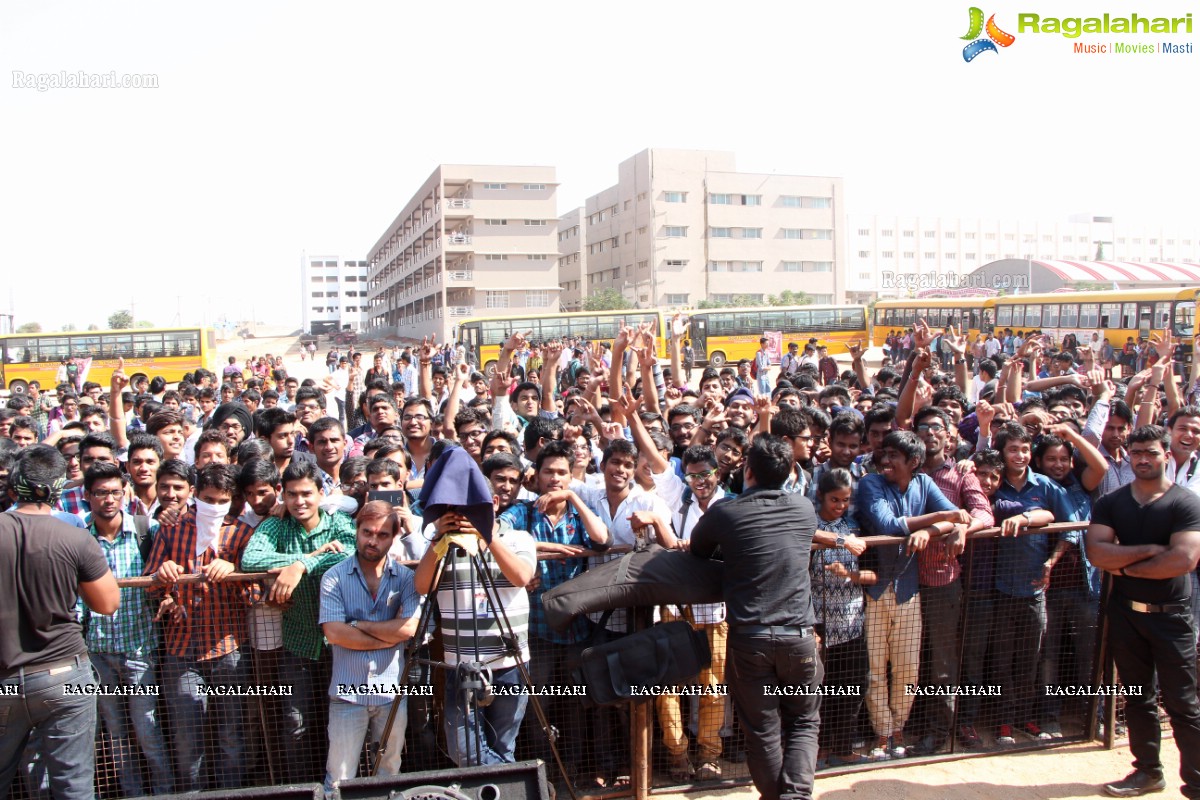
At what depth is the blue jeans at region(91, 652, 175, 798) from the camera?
360 centimetres

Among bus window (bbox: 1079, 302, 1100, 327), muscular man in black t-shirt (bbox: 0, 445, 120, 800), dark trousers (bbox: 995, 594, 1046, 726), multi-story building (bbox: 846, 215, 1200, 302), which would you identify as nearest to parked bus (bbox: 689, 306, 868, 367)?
bus window (bbox: 1079, 302, 1100, 327)

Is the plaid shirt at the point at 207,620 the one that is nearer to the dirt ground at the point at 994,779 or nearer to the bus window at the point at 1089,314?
the dirt ground at the point at 994,779

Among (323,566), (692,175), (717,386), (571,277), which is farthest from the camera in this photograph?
(571,277)

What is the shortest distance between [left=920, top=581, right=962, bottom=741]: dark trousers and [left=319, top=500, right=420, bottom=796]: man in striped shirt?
256 cm

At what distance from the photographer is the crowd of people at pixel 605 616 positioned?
3299 millimetres

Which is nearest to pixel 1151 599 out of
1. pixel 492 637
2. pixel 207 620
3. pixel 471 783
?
pixel 492 637

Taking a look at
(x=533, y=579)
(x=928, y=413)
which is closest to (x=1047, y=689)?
(x=928, y=413)

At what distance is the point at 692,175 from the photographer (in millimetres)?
59875

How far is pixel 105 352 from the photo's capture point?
30.5 metres

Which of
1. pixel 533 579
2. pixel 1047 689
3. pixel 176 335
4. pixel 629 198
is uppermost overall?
pixel 629 198

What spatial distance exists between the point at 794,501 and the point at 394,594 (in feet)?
5.72

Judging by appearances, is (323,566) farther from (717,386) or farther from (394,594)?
(717,386)

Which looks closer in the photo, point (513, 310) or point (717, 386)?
point (717, 386)

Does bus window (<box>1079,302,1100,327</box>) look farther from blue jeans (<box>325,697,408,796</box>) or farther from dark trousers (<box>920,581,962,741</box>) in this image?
blue jeans (<box>325,697,408,796</box>)
